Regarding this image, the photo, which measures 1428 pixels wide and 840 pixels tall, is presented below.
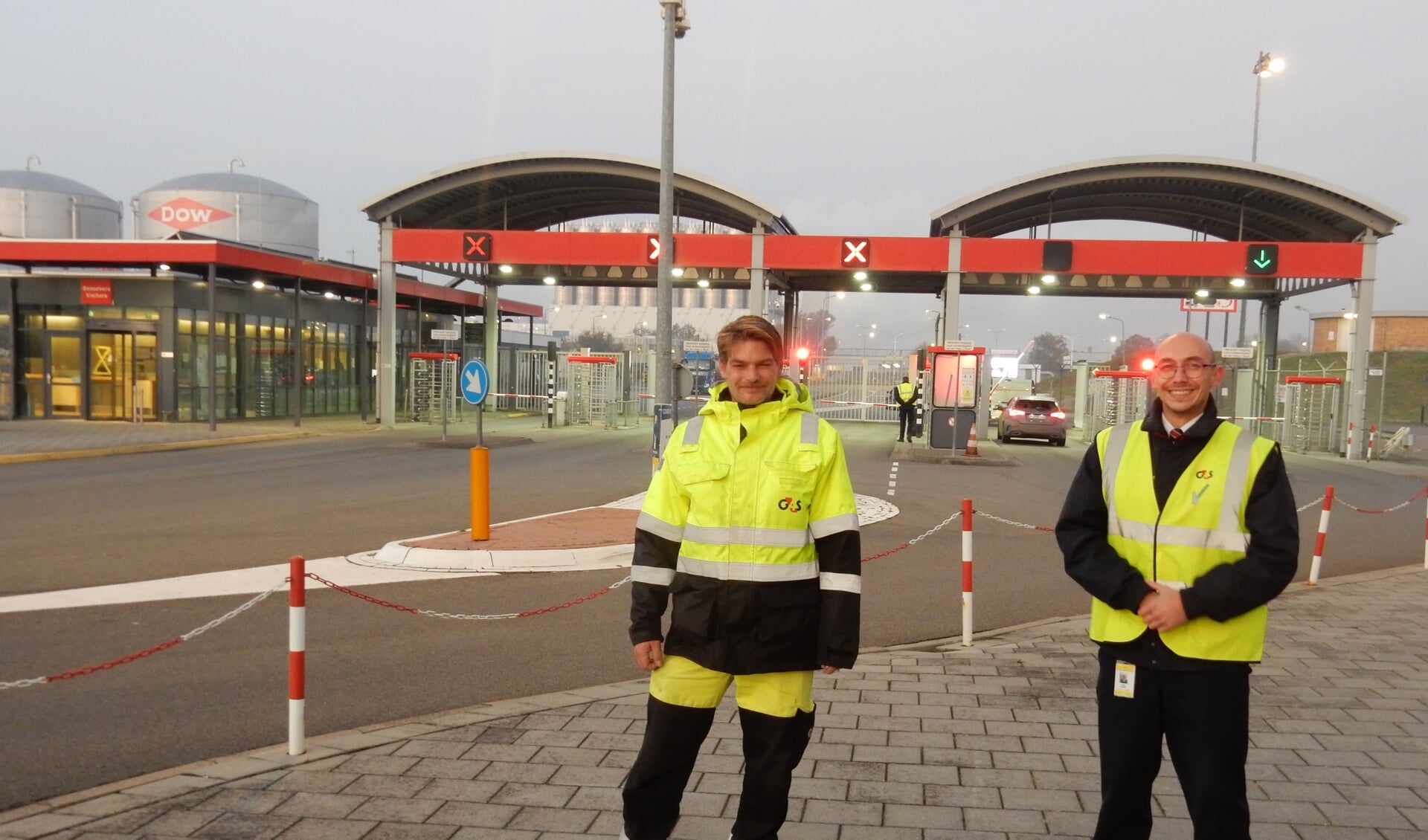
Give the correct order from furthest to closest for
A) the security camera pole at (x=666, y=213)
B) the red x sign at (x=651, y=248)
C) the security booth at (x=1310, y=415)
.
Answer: the security booth at (x=1310, y=415) < the red x sign at (x=651, y=248) < the security camera pole at (x=666, y=213)

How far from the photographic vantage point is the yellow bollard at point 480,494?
33.8 ft

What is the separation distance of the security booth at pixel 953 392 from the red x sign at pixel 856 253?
336 cm

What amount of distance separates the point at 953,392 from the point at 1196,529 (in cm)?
2321

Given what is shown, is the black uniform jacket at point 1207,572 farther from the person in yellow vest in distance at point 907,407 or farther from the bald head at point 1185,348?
the person in yellow vest in distance at point 907,407

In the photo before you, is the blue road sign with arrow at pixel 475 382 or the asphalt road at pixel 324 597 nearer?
the asphalt road at pixel 324 597

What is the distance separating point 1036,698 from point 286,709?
402 centimetres

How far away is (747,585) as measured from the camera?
10.7ft

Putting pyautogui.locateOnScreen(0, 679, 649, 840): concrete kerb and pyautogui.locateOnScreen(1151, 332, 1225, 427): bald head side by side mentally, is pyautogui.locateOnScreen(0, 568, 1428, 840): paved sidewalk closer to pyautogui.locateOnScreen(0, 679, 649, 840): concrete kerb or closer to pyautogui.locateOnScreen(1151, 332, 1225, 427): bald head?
pyautogui.locateOnScreen(0, 679, 649, 840): concrete kerb

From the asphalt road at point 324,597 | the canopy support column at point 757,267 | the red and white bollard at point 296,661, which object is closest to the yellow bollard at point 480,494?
the asphalt road at point 324,597

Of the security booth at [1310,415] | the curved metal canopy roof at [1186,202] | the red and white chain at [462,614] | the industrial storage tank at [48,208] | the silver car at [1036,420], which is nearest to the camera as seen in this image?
the red and white chain at [462,614]

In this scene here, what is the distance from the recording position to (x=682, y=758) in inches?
132

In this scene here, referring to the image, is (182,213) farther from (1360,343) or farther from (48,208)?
(1360,343)

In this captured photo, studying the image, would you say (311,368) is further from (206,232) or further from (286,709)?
(286,709)

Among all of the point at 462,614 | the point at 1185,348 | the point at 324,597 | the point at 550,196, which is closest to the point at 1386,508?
the point at 462,614
